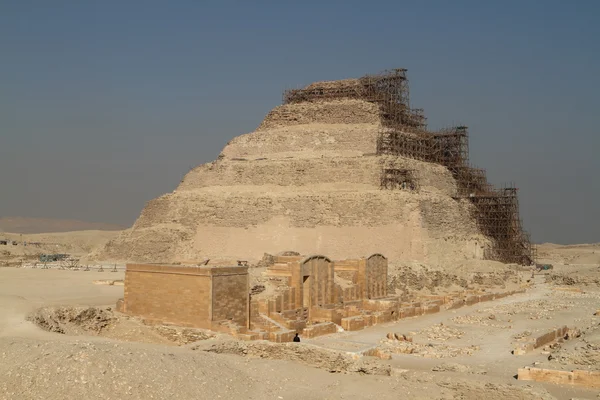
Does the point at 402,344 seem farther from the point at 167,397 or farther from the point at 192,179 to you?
the point at 192,179

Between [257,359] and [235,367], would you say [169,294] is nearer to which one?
[257,359]

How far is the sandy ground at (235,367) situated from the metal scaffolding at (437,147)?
2279 cm

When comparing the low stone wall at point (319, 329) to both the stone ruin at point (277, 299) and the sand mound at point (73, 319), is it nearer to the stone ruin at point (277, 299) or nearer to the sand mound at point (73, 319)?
the stone ruin at point (277, 299)

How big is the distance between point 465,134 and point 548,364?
3506 cm

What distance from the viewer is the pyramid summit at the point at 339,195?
3403cm

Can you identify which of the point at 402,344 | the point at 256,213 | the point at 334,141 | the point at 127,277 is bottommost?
the point at 402,344

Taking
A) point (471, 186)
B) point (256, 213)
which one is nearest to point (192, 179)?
point (256, 213)

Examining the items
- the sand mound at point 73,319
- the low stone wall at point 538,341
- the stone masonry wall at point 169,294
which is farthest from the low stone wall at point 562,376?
the sand mound at point 73,319

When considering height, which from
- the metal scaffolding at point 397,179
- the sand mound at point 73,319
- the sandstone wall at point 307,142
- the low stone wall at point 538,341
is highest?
the sandstone wall at point 307,142

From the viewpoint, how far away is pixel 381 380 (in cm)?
1121

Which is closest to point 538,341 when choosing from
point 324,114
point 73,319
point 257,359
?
point 257,359

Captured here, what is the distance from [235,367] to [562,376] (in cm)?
590

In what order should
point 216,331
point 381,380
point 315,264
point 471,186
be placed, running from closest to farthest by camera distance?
point 381,380 < point 216,331 < point 315,264 < point 471,186

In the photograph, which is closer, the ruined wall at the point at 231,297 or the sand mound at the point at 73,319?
the sand mound at the point at 73,319
